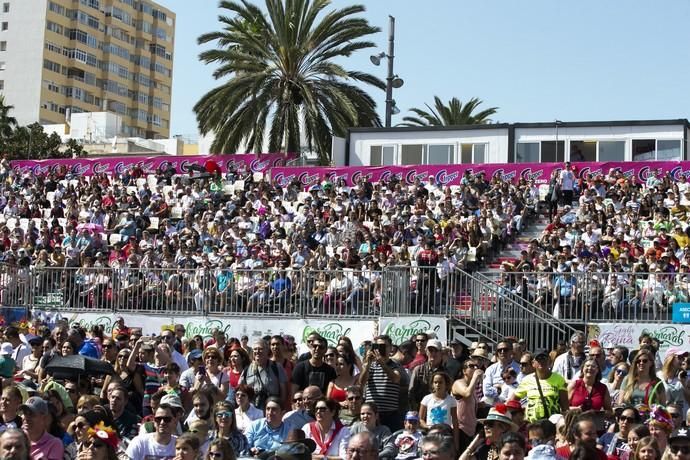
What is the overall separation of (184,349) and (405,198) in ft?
48.3

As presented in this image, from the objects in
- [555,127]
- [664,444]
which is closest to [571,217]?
[555,127]

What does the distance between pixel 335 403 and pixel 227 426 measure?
106 centimetres

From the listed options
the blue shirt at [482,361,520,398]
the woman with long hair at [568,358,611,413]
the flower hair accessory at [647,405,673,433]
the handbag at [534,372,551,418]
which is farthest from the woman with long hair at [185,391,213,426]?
the flower hair accessory at [647,405,673,433]

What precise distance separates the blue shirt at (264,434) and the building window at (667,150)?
96.1ft

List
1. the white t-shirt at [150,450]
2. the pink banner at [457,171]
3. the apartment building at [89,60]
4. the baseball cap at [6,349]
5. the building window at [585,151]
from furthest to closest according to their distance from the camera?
the apartment building at [89,60] < the building window at [585,151] < the pink banner at [457,171] < the baseball cap at [6,349] < the white t-shirt at [150,450]

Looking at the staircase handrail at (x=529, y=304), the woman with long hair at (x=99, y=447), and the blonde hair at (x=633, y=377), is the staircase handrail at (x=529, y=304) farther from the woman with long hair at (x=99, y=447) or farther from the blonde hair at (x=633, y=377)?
the woman with long hair at (x=99, y=447)

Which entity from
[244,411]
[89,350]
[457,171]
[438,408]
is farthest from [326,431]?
[457,171]

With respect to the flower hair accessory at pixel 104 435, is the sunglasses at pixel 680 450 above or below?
above

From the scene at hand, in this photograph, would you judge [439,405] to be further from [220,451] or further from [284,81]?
[284,81]

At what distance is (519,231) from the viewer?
30109 millimetres

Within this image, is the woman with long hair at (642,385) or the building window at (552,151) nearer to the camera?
the woman with long hair at (642,385)

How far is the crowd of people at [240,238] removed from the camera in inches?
951

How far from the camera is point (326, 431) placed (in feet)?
35.7

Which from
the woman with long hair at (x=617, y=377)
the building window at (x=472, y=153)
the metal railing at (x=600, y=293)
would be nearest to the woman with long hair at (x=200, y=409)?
the woman with long hair at (x=617, y=377)
